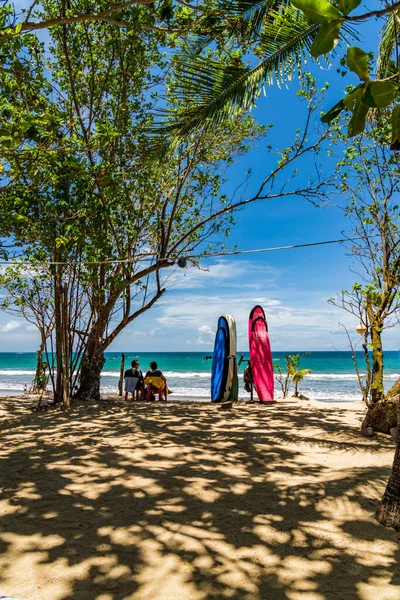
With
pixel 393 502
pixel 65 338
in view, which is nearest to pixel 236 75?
pixel 393 502

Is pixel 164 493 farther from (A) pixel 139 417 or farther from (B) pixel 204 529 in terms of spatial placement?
(A) pixel 139 417

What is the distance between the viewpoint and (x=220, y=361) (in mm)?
11430

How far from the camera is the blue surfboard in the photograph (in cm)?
1023

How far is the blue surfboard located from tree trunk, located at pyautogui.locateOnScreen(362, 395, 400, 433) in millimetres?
4088

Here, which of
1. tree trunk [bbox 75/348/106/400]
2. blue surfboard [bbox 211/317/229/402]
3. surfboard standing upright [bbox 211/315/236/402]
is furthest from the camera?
blue surfboard [bbox 211/317/229/402]

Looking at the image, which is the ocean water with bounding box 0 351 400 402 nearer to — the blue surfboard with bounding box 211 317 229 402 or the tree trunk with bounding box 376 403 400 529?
the blue surfboard with bounding box 211 317 229 402

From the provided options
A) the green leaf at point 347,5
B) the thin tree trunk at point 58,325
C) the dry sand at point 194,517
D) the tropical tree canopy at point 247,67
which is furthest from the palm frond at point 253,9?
the thin tree trunk at point 58,325

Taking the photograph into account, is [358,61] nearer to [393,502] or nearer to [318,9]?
[318,9]

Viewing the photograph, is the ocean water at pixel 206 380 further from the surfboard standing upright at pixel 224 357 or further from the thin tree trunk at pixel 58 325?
the thin tree trunk at pixel 58 325

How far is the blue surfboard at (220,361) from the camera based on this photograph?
33.6 ft

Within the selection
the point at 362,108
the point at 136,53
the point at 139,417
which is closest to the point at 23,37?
the point at 136,53

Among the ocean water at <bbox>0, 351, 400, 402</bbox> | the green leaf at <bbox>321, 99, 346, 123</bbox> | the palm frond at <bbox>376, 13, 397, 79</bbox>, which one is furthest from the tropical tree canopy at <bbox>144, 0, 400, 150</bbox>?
the ocean water at <bbox>0, 351, 400, 402</bbox>

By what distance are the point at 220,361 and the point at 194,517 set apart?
8.12 m

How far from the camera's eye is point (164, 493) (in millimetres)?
3791
